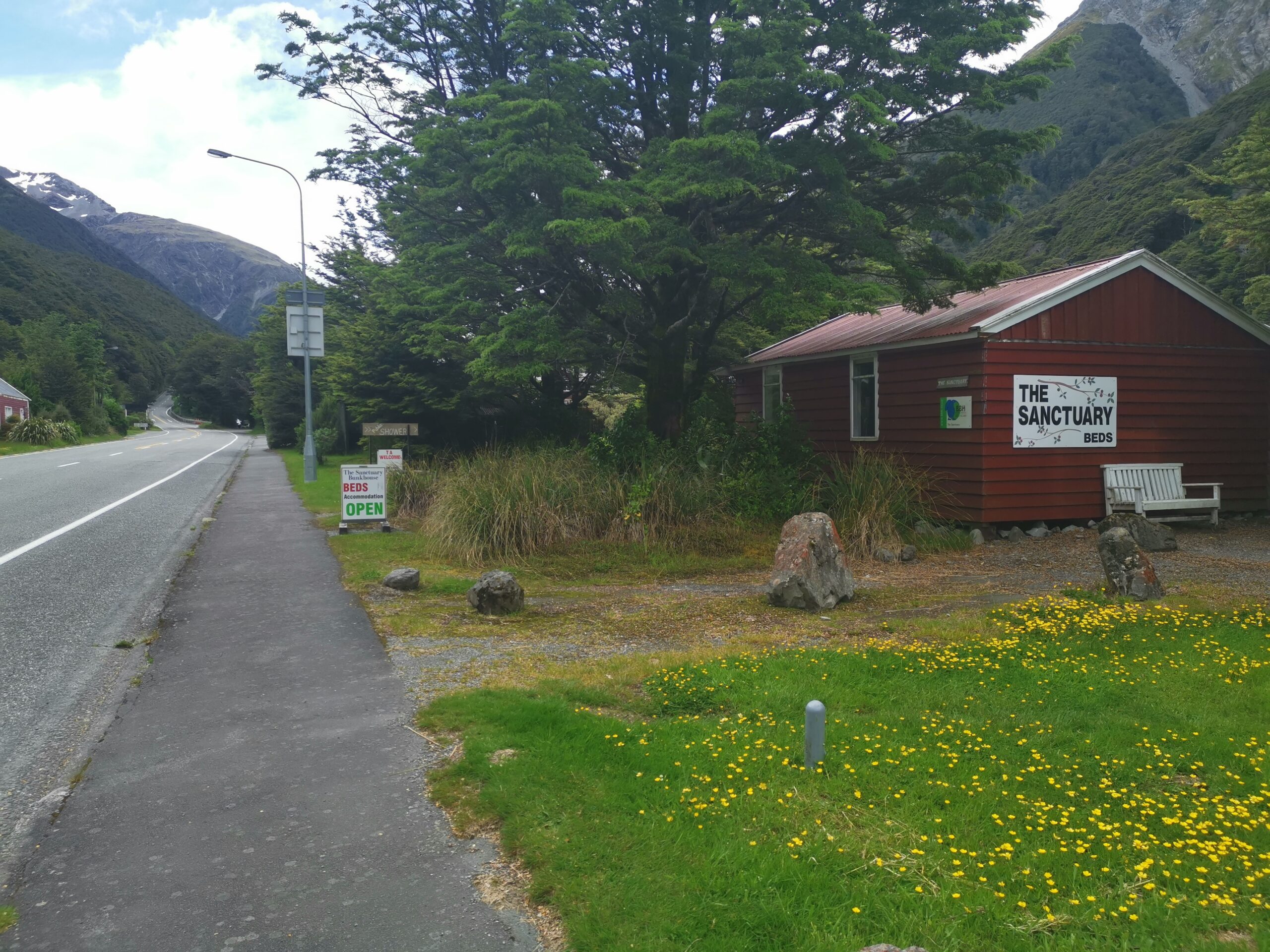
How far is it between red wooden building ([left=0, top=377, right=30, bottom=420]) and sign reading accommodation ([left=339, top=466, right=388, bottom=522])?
44034 millimetres

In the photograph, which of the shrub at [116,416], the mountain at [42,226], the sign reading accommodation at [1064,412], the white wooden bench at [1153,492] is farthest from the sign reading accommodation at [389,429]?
the mountain at [42,226]

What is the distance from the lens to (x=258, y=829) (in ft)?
13.1

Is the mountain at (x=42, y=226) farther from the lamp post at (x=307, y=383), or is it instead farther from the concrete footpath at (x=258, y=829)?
the concrete footpath at (x=258, y=829)

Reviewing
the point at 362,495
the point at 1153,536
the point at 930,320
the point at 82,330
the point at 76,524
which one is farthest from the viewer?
Result: the point at 82,330

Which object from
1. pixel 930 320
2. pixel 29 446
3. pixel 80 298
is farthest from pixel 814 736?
pixel 80 298

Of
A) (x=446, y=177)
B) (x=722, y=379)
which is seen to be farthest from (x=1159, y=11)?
(x=446, y=177)

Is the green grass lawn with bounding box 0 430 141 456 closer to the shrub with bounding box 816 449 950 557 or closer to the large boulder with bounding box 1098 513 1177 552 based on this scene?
the shrub with bounding box 816 449 950 557

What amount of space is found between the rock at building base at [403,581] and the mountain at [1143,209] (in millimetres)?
33528

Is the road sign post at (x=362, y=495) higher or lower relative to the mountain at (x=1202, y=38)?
lower

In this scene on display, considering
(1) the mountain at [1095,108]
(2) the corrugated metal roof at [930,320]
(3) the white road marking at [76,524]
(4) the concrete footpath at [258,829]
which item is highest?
(1) the mountain at [1095,108]

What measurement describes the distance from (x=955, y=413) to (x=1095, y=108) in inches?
3485

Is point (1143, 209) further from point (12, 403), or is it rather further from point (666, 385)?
point (12, 403)

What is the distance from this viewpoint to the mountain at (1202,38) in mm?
102312

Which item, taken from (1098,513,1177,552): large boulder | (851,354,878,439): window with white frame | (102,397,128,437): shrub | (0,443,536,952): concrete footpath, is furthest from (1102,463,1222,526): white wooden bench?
(102,397,128,437): shrub
